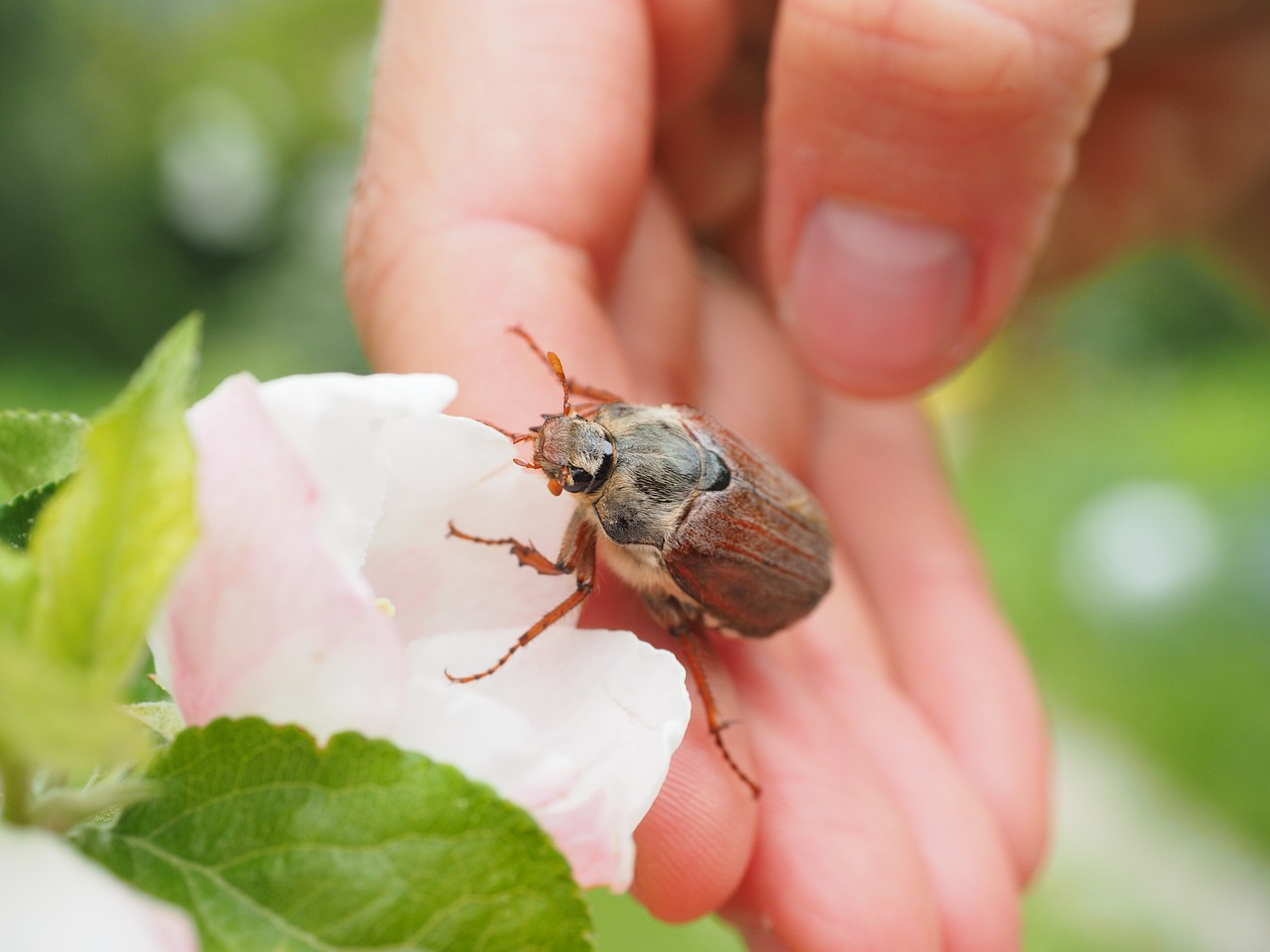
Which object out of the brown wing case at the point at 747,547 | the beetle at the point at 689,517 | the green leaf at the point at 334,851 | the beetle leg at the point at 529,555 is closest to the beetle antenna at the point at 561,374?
the beetle at the point at 689,517

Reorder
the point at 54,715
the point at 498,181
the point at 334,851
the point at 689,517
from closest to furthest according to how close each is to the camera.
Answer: the point at 54,715
the point at 334,851
the point at 689,517
the point at 498,181

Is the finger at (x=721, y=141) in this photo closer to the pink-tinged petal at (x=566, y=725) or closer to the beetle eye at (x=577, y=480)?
the beetle eye at (x=577, y=480)

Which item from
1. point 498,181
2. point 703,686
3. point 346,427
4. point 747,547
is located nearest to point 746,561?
point 747,547

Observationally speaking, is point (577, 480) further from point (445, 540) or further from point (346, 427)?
point (346, 427)

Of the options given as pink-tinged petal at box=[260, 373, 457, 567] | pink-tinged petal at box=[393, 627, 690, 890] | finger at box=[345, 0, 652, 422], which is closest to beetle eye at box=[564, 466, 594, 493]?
finger at box=[345, 0, 652, 422]

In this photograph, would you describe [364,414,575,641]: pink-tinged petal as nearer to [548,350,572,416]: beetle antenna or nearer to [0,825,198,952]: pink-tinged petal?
[0,825,198,952]: pink-tinged petal
